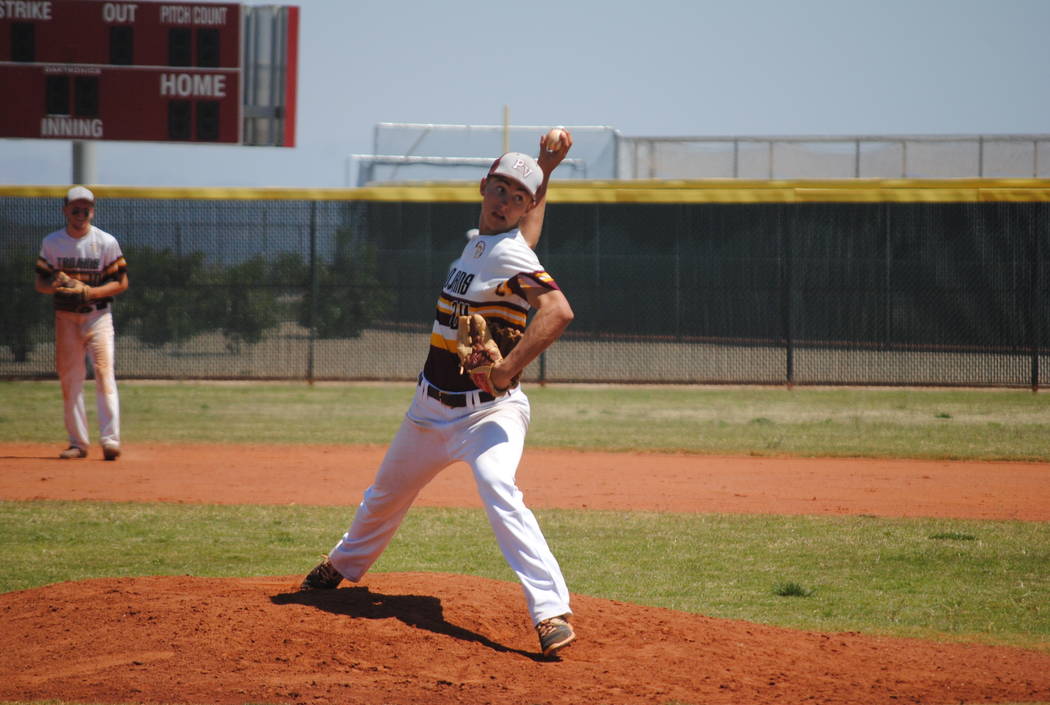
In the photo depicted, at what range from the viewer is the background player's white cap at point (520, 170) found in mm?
4797

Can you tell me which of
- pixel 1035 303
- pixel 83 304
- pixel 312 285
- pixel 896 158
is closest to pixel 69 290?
pixel 83 304

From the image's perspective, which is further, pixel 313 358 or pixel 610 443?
pixel 313 358

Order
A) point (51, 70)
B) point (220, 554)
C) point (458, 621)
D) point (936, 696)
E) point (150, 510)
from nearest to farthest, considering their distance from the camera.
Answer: point (936, 696) < point (458, 621) < point (220, 554) < point (150, 510) < point (51, 70)

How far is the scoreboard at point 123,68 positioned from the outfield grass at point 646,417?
444 cm

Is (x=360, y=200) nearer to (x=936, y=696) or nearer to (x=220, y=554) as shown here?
(x=220, y=554)

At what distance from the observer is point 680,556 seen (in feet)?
23.8

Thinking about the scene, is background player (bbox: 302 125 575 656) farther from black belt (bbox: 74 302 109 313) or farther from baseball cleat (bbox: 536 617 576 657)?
black belt (bbox: 74 302 109 313)

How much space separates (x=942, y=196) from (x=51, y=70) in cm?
1494

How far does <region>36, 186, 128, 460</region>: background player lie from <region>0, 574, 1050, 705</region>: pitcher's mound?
5.39m

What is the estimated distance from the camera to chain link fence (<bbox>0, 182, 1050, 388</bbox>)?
1888cm

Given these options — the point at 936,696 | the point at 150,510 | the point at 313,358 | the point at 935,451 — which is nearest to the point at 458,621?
the point at 936,696

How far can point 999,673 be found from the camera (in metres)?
4.75

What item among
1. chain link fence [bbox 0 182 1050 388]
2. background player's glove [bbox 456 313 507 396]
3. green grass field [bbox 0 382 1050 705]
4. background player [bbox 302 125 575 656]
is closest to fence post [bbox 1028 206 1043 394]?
chain link fence [bbox 0 182 1050 388]

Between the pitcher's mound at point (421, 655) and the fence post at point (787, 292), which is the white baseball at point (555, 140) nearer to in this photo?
the pitcher's mound at point (421, 655)
